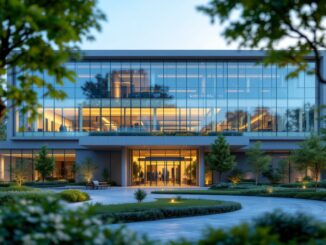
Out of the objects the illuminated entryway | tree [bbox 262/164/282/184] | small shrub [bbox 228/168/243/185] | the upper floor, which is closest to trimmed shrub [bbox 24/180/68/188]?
the upper floor

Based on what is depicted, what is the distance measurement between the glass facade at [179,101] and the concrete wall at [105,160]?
116 inches

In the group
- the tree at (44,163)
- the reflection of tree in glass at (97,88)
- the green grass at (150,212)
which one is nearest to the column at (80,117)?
the reflection of tree in glass at (97,88)

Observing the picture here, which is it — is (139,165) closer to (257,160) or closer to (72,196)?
(257,160)

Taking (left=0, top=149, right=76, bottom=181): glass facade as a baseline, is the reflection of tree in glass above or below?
above

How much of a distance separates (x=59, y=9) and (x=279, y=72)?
47.5 meters

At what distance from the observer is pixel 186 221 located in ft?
53.8

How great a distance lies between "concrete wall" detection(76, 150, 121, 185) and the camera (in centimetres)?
5125

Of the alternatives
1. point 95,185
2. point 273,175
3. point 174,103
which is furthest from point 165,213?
point 174,103

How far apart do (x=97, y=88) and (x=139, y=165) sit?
10.8 metres

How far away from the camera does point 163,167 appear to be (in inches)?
1935

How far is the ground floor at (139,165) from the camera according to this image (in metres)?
48.3

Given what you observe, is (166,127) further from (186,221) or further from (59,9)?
(59,9)

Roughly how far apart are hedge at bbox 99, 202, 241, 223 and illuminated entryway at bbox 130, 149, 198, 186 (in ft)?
93.3

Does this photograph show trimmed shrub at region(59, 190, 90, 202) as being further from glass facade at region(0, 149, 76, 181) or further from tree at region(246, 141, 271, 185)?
glass facade at region(0, 149, 76, 181)
